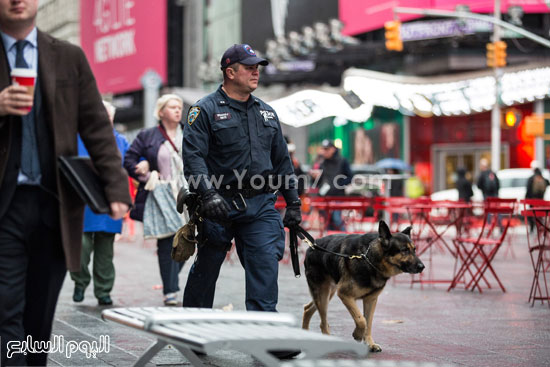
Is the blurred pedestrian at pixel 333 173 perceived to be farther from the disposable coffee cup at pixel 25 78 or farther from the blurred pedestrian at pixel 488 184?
the disposable coffee cup at pixel 25 78

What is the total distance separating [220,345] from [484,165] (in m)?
23.0

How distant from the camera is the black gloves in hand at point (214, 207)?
5992 millimetres

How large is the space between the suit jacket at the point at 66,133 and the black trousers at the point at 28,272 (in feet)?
0.24

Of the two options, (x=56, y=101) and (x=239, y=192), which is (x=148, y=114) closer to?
(x=239, y=192)

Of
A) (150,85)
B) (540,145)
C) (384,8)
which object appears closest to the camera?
(150,85)

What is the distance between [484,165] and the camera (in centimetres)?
2562

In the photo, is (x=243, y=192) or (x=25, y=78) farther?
(x=243, y=192)

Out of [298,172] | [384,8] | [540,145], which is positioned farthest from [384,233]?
[384,8]

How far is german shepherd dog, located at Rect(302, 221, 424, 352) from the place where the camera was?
22.0 feet

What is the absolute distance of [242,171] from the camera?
247 inches

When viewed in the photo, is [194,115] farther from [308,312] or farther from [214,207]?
[308,312]

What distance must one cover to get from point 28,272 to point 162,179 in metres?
5.20

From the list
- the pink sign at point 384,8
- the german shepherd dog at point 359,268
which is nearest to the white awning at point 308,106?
the german shepherd dog at point 359,268

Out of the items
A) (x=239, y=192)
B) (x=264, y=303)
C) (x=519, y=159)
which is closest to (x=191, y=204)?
(x=239, y=192)
